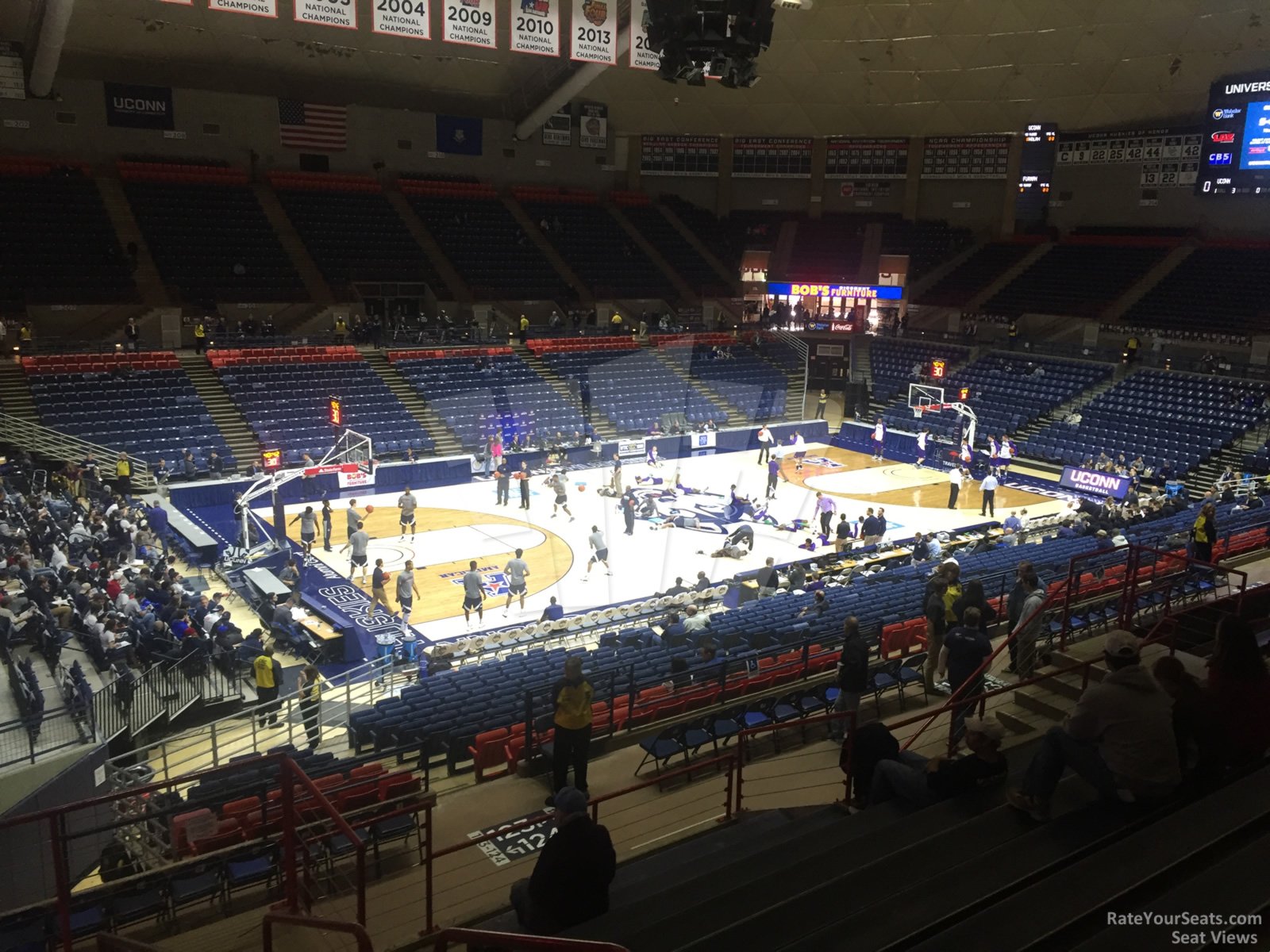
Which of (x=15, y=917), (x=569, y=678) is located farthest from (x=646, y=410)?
(x=15, y=917)

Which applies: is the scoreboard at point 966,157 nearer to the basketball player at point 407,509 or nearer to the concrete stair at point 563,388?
the concrete stair at point 563,388

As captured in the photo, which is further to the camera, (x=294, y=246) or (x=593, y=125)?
(x=593, y=125)

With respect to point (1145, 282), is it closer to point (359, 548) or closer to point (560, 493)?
point (560, 493)

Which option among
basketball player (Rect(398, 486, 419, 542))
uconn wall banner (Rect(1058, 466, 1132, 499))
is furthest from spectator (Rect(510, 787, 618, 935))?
uconn wall banner (Rect(1058, 466, 1132, 499))

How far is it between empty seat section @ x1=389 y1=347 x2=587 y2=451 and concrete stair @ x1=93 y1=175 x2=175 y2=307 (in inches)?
307

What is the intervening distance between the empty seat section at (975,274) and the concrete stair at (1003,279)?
0.13 m

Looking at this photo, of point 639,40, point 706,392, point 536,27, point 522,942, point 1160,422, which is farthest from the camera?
point 706,392

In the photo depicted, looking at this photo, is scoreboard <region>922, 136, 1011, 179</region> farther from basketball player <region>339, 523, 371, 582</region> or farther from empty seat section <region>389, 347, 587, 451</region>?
basketball player <region>339, 523, 371, 582</region>

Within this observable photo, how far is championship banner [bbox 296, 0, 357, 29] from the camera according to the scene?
20938 mm

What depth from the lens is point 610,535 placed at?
77.8ft

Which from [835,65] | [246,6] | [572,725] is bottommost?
[572,725]

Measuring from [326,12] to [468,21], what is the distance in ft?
10.6

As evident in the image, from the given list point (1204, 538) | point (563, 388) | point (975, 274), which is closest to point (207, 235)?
point (563, 388)

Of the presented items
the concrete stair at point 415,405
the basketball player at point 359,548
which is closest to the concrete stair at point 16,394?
the concrete stair at point 415,405
